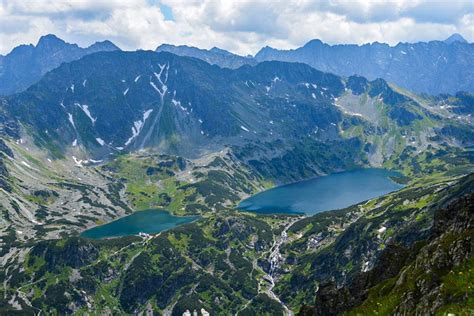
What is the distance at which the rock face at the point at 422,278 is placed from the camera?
62.1 meters

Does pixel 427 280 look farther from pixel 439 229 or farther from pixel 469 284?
pixel 439 229

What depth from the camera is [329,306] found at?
9438 cm

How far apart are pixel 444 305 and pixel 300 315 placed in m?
47.6

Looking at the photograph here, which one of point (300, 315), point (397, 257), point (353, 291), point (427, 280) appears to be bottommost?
point (300, 315)

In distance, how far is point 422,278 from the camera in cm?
6862

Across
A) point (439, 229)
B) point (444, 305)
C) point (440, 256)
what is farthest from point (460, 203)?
point (444, 305)

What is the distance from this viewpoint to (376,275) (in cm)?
9288

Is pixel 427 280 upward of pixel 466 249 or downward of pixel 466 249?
downward

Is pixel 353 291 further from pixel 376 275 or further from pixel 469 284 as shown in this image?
pixel 469 284

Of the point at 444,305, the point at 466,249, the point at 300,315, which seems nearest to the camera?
the point at 444,305

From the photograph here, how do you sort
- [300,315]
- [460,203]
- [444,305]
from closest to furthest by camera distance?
[444,305] < [460,203] < [300,315]

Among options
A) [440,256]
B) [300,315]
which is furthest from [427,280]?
[300,315]

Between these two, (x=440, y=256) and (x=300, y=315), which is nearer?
(x=440, y=256)

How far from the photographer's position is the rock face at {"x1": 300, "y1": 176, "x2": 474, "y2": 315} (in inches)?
2443
